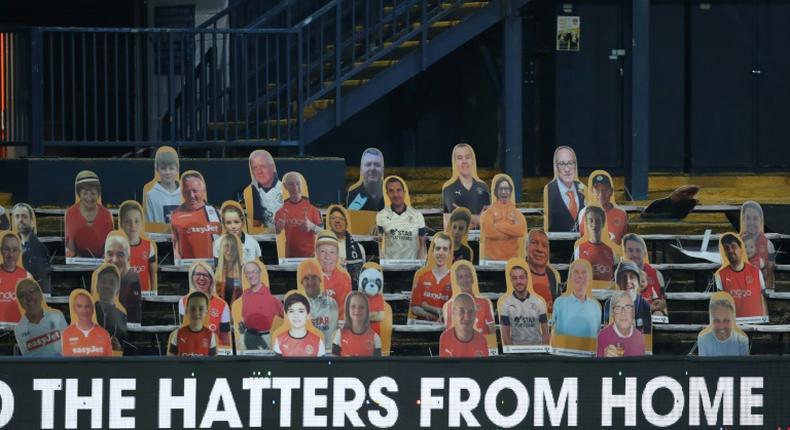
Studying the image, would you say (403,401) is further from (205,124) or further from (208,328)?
(205,124)

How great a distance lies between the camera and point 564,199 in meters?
15.3

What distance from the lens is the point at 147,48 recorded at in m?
16.6

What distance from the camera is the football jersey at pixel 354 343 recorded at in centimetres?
1356

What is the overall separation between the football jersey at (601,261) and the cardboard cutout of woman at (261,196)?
2566 millimetres

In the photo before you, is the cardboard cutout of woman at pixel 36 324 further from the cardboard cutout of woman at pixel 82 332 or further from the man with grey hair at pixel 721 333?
the man with grey hair at pixel 721 333

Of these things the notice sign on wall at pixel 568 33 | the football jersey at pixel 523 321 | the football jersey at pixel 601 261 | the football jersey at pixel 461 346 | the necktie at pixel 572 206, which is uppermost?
the notice sign on wall at pixel 568 33

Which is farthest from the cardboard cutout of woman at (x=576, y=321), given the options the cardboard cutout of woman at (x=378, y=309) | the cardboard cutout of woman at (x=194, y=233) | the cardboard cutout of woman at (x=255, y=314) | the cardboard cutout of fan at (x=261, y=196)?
the cardboard cutout of woman at (x=194, y=233)

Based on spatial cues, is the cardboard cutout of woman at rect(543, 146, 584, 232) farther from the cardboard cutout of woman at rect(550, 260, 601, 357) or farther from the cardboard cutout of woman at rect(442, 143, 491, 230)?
the cardboard cutout of woman at rect(550, 260, 601, 357)

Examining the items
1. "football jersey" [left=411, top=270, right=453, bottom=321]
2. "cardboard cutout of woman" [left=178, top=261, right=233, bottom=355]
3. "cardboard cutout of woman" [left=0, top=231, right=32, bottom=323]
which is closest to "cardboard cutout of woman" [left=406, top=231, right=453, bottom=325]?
"football jersey" [left=411, top=270, right=453, bottom=321]

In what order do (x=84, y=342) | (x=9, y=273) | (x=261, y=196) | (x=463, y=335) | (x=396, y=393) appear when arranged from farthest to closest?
(x=261, y=196), (x=9, y=273), (x=463, y=335), (x=84, y=342), (x=396, y=393)

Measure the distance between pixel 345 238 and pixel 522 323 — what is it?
167 centimetres

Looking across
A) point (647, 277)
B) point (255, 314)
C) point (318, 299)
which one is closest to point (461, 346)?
point (318, 299)

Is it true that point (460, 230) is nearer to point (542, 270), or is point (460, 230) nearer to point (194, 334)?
point (542, 270)

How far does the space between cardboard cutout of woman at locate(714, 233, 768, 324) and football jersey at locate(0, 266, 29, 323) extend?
223 inches
